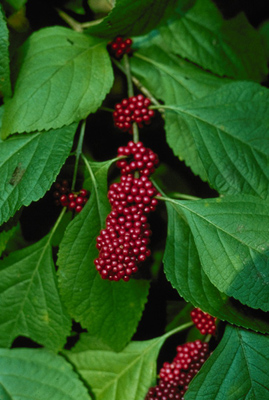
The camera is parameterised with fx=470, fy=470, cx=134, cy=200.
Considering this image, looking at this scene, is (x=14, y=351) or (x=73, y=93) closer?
(x=73, y=93)

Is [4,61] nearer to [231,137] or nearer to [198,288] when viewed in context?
[231,137]

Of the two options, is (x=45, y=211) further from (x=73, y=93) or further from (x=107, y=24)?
(x=107, y=24)

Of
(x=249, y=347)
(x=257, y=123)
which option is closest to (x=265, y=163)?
(x=257, y=123)

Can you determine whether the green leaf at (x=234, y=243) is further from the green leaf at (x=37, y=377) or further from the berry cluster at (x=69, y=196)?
the green leaf at (x=37, y=377)

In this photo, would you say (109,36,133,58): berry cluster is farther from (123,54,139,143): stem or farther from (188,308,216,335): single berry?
(188,308,216,335): single berry

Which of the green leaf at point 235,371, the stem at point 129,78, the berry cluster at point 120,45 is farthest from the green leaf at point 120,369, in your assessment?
the berry cluster at point 120,45

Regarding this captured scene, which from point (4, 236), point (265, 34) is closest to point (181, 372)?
point (4, 236)
